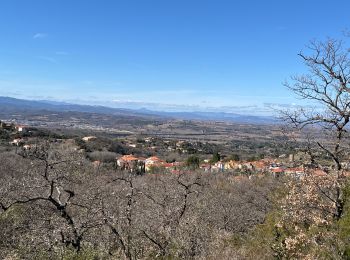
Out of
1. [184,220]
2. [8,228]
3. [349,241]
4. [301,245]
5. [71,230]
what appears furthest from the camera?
[184,220]

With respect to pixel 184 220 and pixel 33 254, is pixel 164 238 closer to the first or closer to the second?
pixel 184 220

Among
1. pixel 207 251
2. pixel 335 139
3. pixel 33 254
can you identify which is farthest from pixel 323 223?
pixel 33 254

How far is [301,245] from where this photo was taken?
1120 centimetres

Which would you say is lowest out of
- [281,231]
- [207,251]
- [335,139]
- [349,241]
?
[207,251]

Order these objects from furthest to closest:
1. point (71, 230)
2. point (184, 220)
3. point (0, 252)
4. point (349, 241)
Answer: point (184, 220)
point (71, 230)
point (0, 252)
point (349, 241)

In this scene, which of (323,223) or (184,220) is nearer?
(323,223)

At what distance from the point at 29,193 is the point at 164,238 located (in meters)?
4.89

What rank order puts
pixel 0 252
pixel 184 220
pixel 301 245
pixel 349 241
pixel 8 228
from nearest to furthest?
pixel 349 241
pixel 301 245
pixel 0 252
pixel 8 228
pixel 184 220

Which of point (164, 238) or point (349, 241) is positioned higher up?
point (349, 241)

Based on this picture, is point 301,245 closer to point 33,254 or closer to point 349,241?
point 349,241

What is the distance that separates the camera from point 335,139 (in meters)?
11.2

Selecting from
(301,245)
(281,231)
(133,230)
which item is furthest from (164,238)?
(301,245)

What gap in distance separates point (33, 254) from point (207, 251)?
20.3 feet

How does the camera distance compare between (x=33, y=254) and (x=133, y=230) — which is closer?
(x=33, y=254)
